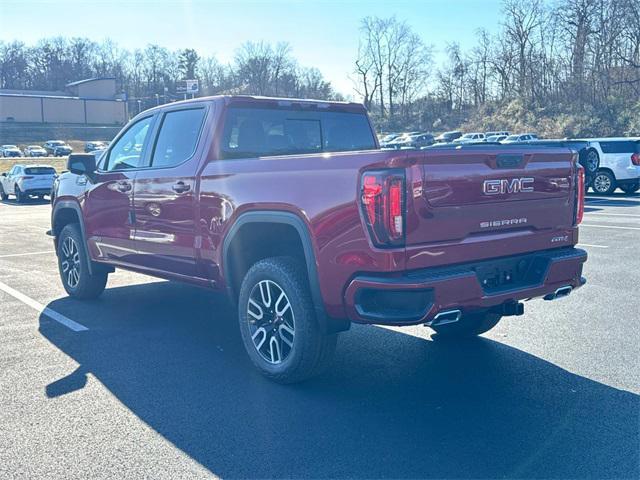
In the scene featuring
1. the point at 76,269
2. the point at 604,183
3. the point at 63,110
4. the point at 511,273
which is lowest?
the point at 76,269

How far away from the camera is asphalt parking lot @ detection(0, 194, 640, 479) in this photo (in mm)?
3377

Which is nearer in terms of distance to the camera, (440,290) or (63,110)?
(440,290)

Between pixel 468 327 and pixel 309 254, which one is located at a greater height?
pixel 309 254

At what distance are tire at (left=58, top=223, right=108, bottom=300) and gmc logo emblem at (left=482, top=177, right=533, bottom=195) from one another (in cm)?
449

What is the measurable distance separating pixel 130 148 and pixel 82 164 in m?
0.62

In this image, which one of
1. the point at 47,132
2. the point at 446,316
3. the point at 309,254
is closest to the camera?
the point at 446,316

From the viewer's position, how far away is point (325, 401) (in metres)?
4.22

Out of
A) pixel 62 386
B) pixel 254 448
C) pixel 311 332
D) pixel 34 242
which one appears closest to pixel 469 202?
pixel 311 332

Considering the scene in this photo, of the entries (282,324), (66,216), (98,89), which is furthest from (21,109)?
(282,324)

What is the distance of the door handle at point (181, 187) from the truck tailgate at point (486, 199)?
2153 mm

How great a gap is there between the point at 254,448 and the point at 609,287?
543 cm

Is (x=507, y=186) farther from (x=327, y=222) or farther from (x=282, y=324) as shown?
(x=282, y=324)

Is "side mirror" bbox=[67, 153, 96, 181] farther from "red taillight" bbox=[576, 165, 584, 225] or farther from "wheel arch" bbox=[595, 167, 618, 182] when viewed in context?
"wheel arch" bbox=[595, 167, 618, 182]

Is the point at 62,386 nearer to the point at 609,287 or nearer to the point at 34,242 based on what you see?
the point at 609,287
